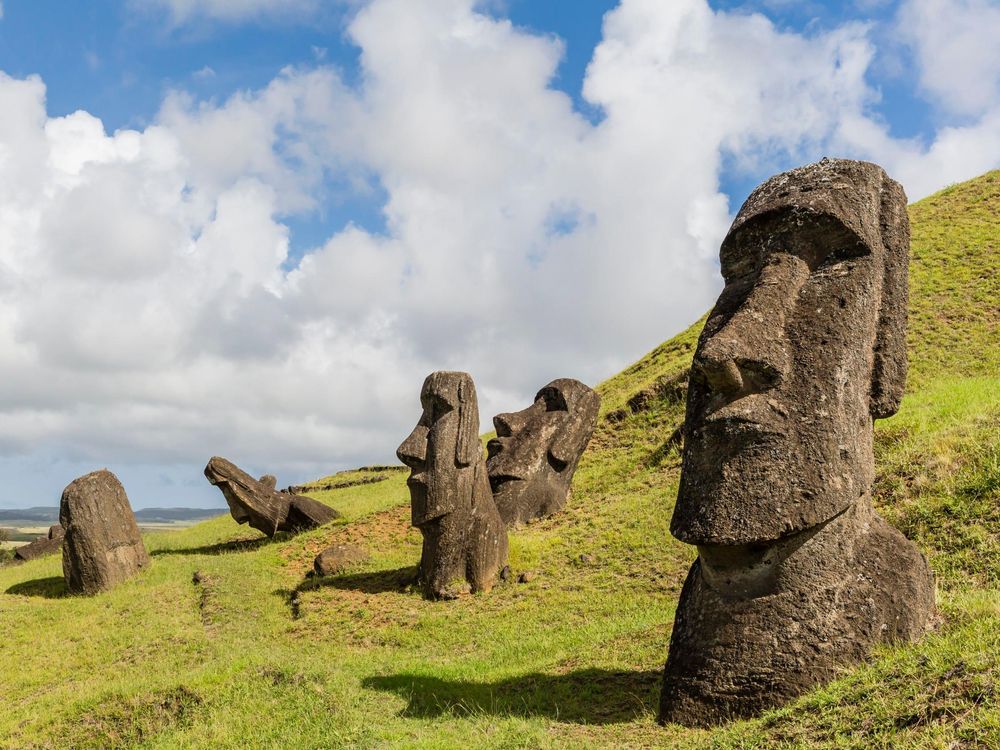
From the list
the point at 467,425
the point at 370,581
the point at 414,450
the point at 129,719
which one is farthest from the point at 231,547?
the point at 129,719

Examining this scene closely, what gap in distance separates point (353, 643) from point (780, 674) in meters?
7.99

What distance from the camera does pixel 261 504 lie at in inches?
883

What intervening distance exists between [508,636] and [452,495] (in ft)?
11.3

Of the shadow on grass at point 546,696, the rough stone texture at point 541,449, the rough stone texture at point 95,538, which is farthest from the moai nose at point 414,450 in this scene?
the rough stone texture at point 95,538

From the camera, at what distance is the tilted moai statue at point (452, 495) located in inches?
588

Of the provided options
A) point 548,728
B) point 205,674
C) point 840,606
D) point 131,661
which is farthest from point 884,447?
point 131,661

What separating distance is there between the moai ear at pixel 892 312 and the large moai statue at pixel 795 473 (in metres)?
0.01

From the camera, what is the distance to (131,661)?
1306cm

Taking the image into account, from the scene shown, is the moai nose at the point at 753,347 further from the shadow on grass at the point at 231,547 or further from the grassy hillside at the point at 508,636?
the shadow on grass at the point at 231,547

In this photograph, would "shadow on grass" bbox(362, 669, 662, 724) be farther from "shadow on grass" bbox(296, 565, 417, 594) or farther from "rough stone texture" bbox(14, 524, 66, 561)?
"rough stone texture" bbox(14, 524, 66, 561)

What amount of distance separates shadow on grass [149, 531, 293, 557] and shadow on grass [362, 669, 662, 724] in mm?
13701

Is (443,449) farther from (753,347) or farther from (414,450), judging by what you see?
(753,347)

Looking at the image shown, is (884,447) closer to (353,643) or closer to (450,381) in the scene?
(450,381)

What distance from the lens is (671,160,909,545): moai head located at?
6.82m
